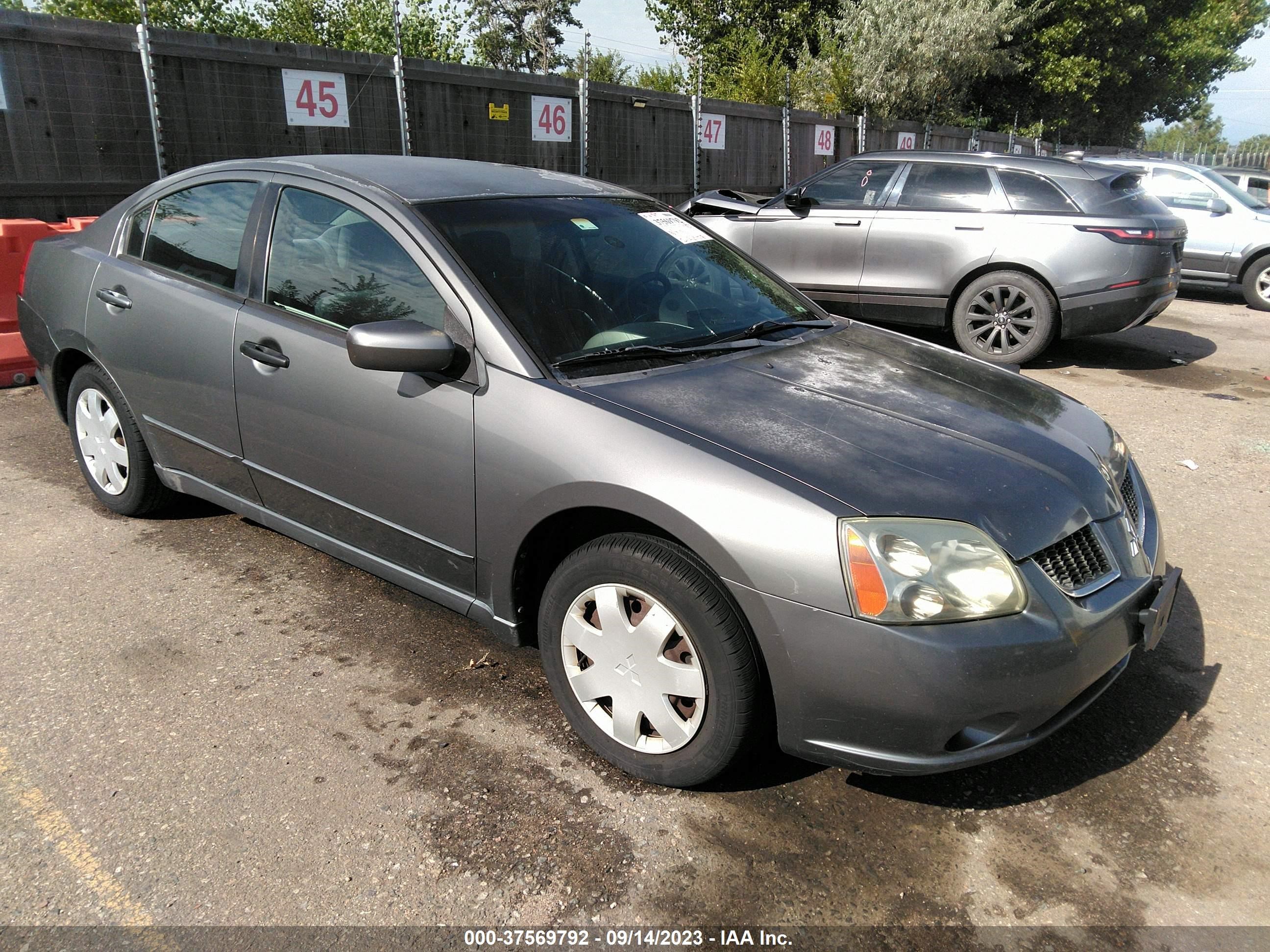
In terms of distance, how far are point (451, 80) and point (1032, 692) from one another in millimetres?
11776

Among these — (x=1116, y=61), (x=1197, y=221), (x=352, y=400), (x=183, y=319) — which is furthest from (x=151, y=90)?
(x=1116, y=61)

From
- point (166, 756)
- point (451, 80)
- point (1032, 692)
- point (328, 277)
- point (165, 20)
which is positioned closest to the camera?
point (1032, 692)

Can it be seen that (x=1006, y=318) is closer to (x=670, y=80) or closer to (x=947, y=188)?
(x=947, y=188)

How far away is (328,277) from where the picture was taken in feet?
11.0

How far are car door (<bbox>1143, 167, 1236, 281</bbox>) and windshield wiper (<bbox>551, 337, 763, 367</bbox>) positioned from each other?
10758mm

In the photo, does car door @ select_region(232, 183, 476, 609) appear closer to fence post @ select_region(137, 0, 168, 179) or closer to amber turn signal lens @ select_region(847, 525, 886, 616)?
amber turn signal lens @ select_region(847, 525, 886, 616)

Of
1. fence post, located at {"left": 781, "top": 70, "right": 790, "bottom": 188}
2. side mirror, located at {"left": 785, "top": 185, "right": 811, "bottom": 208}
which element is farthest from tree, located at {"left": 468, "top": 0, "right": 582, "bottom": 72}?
side mirror, located at {"left": 785, "top": 185, "right": 811, "bottom": 208}

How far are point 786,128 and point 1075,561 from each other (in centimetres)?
1808

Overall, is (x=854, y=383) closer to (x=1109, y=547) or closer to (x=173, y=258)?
(x=1109, y=547)

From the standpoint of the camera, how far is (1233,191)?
1171 cm

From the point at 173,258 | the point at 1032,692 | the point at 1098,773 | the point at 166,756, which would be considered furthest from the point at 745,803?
the point at 173,258

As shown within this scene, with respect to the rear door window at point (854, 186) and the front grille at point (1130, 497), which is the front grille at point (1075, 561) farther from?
the rear door window at point (854, 186)

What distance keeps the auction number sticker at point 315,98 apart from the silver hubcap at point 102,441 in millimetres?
7154

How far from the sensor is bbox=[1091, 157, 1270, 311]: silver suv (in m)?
11.5
